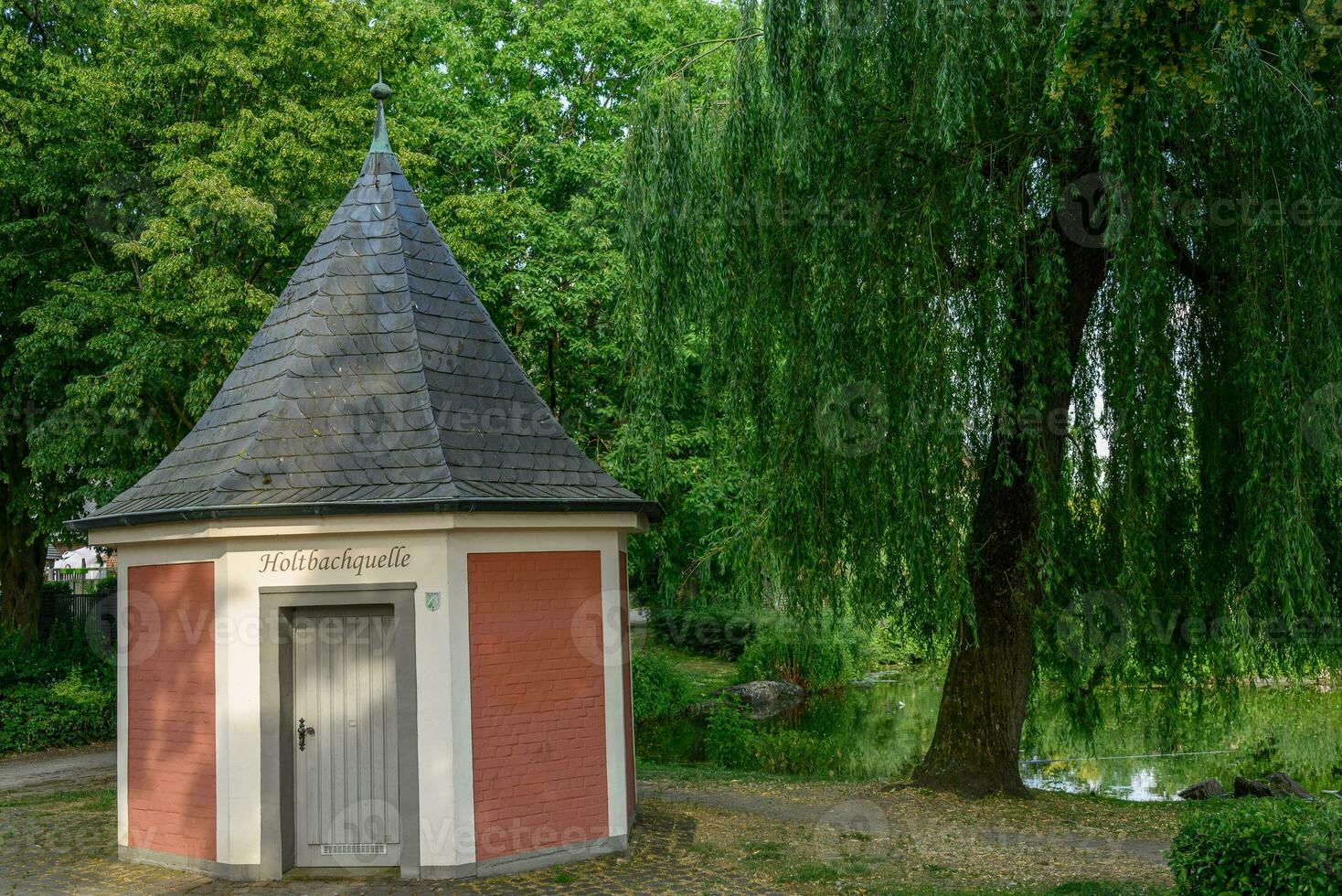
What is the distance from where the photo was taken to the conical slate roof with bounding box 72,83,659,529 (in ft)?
29.0

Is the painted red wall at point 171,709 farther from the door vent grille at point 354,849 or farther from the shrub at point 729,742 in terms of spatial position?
the shrub at point 729,742

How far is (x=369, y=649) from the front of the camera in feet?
29.6

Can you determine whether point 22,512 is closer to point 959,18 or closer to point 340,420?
point 340,420

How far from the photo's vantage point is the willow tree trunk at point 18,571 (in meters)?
19.8

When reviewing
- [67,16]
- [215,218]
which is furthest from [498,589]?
[67,16]

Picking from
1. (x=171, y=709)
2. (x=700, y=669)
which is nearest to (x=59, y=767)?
(x=171, y=709)

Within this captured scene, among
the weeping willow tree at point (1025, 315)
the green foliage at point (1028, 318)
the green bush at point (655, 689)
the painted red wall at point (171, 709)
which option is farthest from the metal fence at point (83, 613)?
the green foliage at point (1028, 318)

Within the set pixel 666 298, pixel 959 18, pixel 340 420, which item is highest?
pixel 959 18

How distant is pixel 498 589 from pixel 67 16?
50.7ft

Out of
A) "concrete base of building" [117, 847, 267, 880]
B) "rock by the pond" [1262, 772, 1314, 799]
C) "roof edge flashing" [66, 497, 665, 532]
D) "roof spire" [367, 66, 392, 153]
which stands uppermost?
"roof spire" [367, 66, 392, 153]

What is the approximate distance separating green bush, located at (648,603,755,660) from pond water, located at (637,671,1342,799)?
7.20 m

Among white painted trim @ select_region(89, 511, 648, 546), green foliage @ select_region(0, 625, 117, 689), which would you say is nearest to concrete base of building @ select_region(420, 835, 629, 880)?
white painted trim @ select_region(89, 511, 648, 546)

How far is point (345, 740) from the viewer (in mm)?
8977

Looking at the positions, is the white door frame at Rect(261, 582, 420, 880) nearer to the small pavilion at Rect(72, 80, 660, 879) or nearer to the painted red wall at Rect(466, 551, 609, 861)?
the small pavilion at Rect(72, 80, 660, 879)
